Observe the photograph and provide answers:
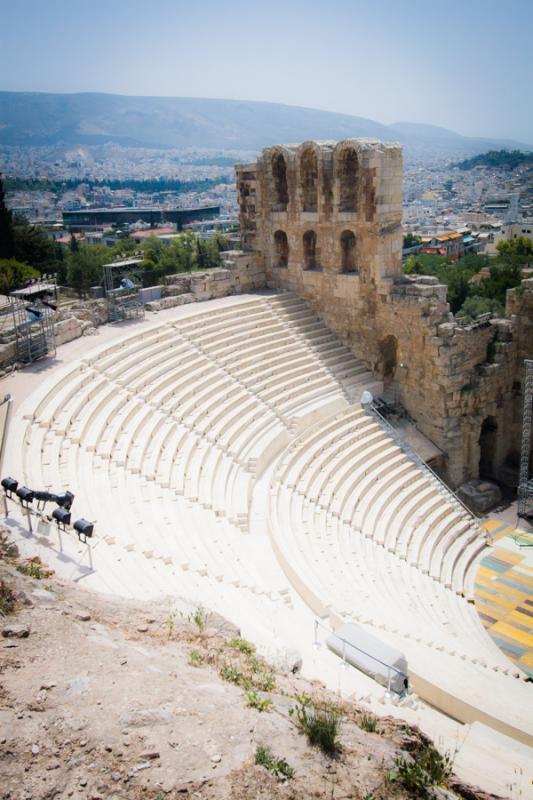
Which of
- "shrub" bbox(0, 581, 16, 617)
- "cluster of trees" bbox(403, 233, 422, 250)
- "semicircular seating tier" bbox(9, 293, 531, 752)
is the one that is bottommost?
"semicircular seating tier" bbox(9, 293, 531, 752)

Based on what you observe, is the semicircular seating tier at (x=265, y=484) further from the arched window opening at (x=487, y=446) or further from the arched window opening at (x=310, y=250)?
the arched window opening at (x=487, y=446)

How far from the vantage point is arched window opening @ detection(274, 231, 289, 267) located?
910 inches

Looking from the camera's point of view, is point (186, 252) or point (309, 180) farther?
point (186, 252)

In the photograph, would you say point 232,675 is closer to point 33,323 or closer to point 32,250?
point 33,323

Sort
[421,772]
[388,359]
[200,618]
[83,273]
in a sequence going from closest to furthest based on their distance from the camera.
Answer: [421,772] → [200,618] → [388,359] → [83,273]

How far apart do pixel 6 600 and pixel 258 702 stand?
9.04 feet

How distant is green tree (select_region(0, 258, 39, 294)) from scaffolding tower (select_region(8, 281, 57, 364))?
5.51m

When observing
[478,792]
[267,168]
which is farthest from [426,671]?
[267,168]

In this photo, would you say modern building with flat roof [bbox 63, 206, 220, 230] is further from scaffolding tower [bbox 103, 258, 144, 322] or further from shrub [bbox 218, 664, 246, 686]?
shrub [bbox 218, 664, 246, 686]

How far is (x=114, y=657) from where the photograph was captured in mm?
6137

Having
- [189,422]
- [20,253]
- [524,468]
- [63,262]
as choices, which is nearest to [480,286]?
[524,468]

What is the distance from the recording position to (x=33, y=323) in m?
16.3

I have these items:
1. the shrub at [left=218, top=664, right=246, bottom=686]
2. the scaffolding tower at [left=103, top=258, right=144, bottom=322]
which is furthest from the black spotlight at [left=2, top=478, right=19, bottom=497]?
the scaffolding tower at [left=103, top=258, right=144, bottom=322]

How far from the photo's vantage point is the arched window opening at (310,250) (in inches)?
874
